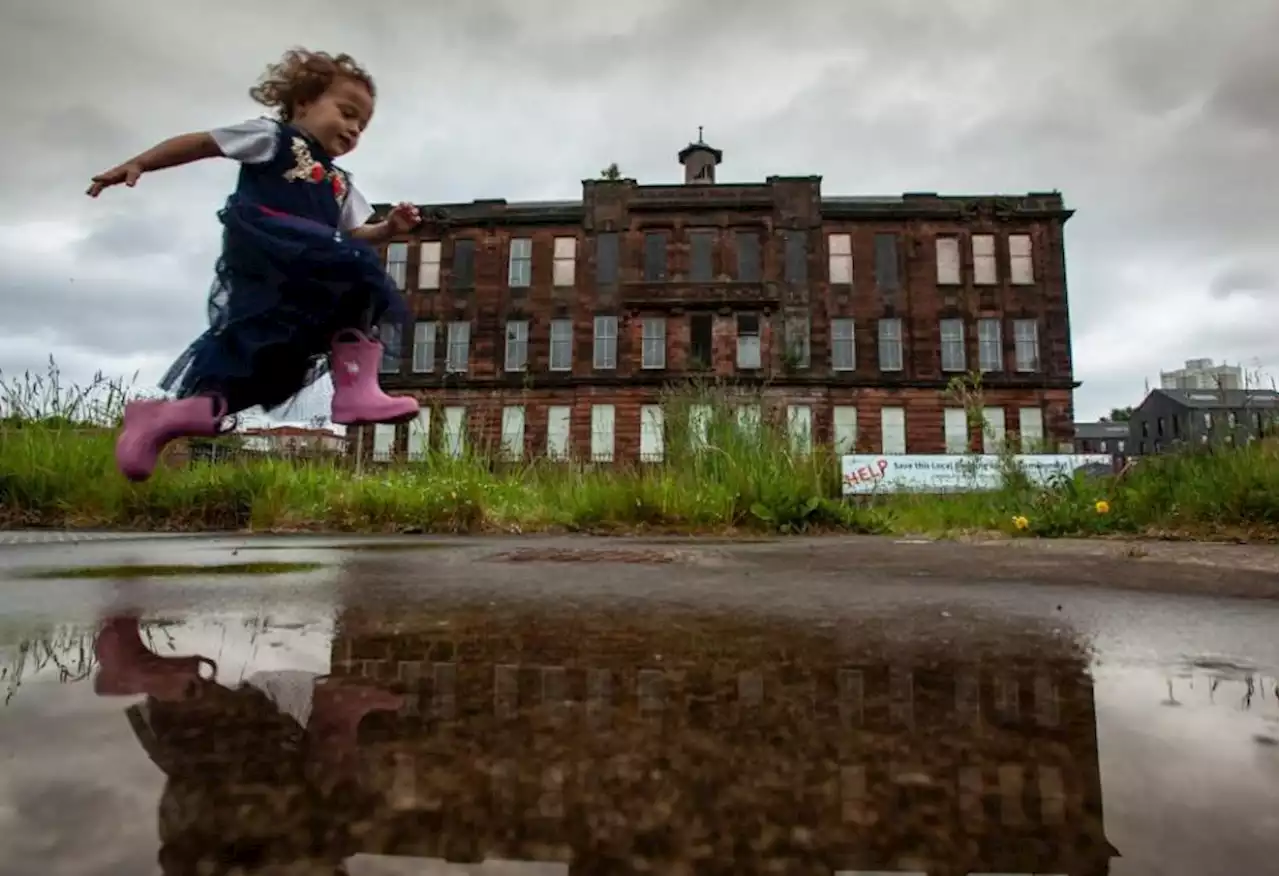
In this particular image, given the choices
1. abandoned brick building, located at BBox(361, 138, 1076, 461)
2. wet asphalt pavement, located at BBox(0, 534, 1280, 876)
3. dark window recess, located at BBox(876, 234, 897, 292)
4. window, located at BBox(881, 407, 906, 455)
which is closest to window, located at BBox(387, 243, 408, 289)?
abandoned brick building, located at BBox(361, 138, 1076, 461)

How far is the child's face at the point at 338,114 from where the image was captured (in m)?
2.87

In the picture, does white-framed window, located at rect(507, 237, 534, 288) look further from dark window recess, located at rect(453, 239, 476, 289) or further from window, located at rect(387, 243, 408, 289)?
window, located at rect(387, 243, 408, 289)

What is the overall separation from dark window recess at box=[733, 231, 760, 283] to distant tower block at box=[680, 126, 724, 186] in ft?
13.9

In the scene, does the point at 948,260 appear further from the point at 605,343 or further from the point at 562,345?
the point at 562,345

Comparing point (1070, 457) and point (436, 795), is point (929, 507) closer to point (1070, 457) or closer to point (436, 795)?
point (436, 795)

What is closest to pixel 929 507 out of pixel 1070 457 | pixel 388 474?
pixel 388 474

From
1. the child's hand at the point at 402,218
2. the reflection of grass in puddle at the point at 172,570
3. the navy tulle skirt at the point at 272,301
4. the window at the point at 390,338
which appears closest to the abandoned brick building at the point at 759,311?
the window at the point at 390,338

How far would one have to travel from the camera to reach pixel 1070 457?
11.8 m

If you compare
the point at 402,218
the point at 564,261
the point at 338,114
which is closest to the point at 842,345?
the point at 564,261

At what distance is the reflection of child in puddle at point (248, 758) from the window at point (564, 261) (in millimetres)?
24570

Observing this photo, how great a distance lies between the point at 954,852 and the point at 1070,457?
13.1m

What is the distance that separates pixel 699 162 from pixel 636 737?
2905 cm

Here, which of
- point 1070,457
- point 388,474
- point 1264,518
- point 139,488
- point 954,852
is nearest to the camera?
point 954,852

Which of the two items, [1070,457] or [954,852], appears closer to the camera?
[954,852]
